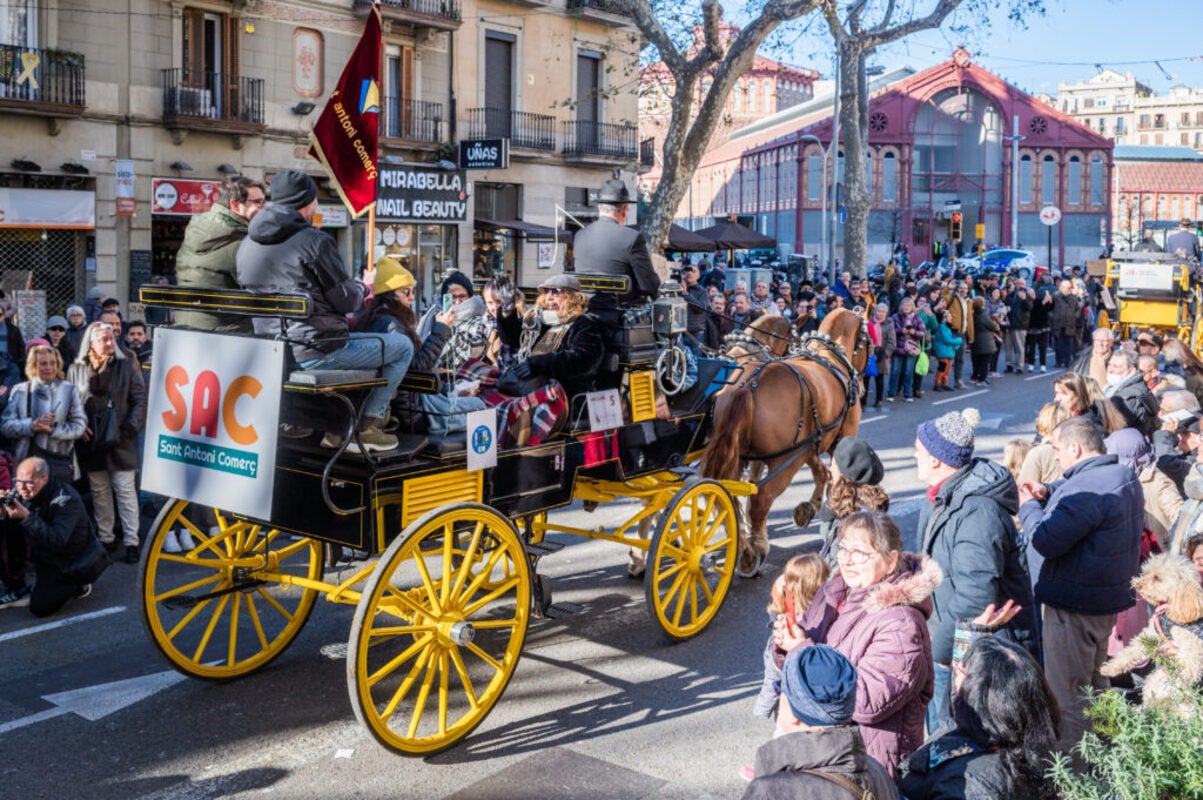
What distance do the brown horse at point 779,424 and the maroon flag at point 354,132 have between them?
2.89 m

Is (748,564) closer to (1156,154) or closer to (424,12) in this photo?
(424,12)

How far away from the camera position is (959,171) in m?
65.4

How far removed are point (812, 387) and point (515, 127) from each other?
2074cm

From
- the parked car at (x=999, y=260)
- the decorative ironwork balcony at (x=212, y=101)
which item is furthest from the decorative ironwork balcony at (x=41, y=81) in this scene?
the parked car at (x=999, y=260)

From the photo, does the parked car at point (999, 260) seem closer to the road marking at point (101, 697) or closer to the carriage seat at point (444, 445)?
the carriage seat at point (444, 445)

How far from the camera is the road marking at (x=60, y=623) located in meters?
7.89

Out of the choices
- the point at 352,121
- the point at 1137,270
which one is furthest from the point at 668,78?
the point at 352,121

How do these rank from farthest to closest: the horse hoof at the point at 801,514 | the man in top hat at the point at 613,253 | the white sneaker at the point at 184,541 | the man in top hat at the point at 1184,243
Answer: the man in top hat at the point at 1184,243, the white sneaker at the point at 184,541, the horse hoof at the point at 801,514, the man in top hat at the point at 613,253

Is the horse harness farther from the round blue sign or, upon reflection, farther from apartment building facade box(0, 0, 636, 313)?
apartment building facade box(0, 0, 636, 313)

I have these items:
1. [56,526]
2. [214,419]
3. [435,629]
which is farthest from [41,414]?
[435,629]

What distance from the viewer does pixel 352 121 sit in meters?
8.48

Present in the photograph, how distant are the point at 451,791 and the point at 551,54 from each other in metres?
26.6

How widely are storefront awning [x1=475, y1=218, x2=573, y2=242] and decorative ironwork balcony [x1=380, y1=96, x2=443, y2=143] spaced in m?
2.14

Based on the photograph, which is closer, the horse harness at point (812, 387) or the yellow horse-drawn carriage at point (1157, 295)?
the horse harness at point (812, 387)
